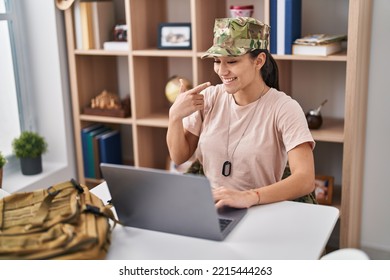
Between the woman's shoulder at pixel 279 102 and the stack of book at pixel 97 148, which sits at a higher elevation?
the woman's shoulder at pixel 279 102

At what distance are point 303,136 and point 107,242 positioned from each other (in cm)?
86

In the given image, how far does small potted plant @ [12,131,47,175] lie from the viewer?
310 cm

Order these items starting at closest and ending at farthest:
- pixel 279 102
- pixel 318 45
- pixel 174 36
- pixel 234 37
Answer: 1. pixel 234 37
2. pixel 279 102
3. pixel 318 45
4. pixel 174 36

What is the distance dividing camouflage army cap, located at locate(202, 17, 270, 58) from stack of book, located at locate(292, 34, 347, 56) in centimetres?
80

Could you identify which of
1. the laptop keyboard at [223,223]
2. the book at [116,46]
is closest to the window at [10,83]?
the book at [116,46]

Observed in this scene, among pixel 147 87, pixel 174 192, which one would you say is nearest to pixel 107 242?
pixel 174 192

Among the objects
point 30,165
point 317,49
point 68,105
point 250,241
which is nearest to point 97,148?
point 68,105

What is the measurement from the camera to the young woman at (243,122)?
1889mm

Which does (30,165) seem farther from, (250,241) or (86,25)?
(250,241)

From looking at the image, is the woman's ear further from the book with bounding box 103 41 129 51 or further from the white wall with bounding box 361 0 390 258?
the book with bounding box 103 41 129 51

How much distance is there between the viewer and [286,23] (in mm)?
2682

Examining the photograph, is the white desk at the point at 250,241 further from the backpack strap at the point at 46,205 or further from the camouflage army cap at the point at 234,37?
the camouflage army cap at the point at 234,37

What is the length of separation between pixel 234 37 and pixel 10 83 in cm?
186
